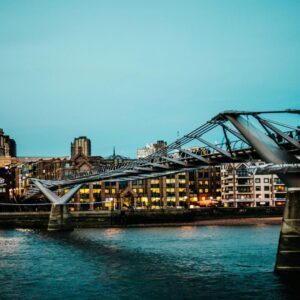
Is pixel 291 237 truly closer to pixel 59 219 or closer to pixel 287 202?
pixel 287 202

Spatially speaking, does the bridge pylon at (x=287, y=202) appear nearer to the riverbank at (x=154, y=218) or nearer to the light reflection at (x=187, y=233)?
the light reflection at (x=187, y=233)

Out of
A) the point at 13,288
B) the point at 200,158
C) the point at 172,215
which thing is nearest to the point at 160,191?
the point at 172,215

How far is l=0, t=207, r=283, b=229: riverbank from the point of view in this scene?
133750 mm

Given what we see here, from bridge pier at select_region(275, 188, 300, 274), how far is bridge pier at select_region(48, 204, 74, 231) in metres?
72.3

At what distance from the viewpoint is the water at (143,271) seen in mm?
42000

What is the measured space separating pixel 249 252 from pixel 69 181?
53059 mm

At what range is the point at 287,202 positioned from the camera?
150 feet

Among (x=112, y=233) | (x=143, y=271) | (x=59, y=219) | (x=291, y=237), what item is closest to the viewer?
(x=291, y=237)

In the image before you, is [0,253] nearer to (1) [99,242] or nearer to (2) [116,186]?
(1) [99,242]

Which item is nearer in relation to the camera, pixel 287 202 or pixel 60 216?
pixel 287 202

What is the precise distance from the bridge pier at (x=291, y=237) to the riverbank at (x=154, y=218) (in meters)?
87.1

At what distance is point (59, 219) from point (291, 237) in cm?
7385

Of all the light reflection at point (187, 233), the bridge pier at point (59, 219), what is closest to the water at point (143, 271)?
the light reflection at point (187, 233)

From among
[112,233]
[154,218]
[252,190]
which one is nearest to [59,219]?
[112,233]
